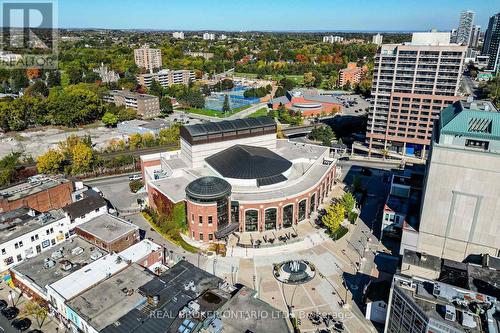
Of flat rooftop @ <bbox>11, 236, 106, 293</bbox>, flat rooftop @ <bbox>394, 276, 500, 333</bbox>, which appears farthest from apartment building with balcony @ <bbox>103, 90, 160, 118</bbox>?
flat rooftop @ <bbox>394, 276, 500, 333</bbox>

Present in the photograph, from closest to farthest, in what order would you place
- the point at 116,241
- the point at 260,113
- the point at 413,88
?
the point at 116,241, the point at 413,88, the point at 260,113

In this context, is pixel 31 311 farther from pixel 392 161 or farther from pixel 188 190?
pixel 392 161

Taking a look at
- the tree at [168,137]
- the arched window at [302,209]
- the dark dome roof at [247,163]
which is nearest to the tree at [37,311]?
the dark dome roof at [247,163]

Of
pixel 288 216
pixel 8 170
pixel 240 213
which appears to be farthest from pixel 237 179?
pixel 8 170

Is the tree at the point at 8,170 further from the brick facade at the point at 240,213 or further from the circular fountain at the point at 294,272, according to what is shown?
the circular fountain at the point at 294,272

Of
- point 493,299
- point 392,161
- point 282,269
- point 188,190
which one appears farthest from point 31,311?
point 392,161

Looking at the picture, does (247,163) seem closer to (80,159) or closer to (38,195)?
(38,195)

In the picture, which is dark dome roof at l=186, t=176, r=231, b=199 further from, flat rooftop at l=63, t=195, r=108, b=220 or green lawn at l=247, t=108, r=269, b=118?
green lawn at l=247, t=108, r=269, b=118
